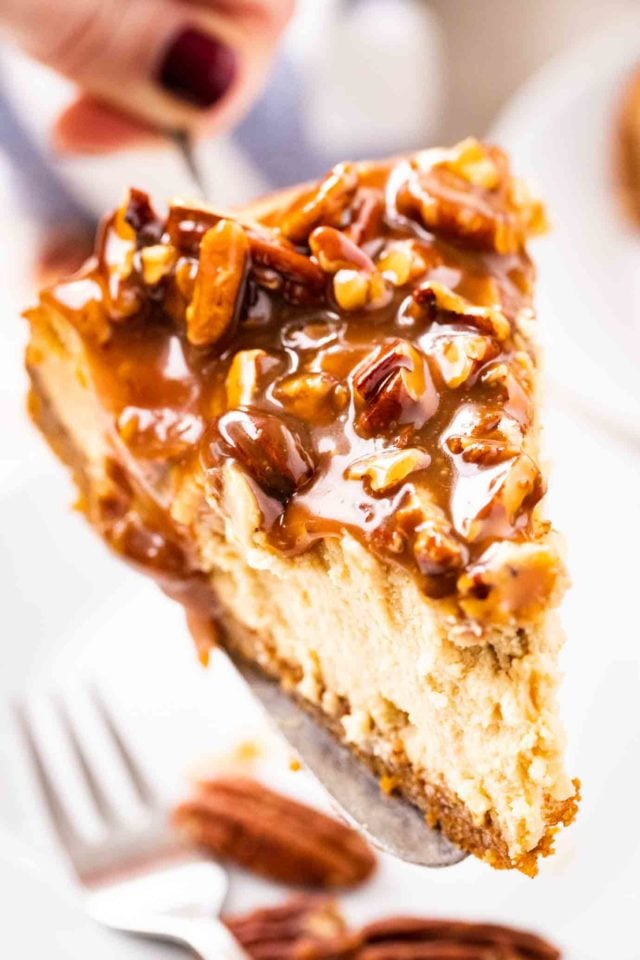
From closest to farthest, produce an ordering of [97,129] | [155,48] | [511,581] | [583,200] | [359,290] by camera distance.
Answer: [511,581]
[359,290]
[155,48]
[97,129]
[583,200]

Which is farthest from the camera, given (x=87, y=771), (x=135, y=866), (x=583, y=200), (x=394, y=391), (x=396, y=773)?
→ (x=583, y=200)

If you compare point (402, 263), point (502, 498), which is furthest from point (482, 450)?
point (402, 263)

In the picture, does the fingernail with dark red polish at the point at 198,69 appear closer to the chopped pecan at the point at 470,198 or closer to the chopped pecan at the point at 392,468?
Answer: the chopped pecan at the point at 470,198

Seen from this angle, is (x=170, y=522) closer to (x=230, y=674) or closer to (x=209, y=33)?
(x=230, y=674)

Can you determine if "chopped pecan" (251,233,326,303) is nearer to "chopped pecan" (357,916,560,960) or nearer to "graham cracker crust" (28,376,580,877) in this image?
"graham cracker crust" (28,376,580,877)

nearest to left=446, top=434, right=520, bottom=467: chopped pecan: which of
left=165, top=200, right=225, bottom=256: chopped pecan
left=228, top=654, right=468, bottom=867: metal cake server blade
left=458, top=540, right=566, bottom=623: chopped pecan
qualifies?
left=458, top=540, right=566, bottom=623: chopped pecan

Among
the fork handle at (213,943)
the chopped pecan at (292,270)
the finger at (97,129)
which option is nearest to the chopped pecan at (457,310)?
the chopped pecan at (292,270)

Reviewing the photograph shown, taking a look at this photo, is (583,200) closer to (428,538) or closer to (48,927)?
(428,538)
